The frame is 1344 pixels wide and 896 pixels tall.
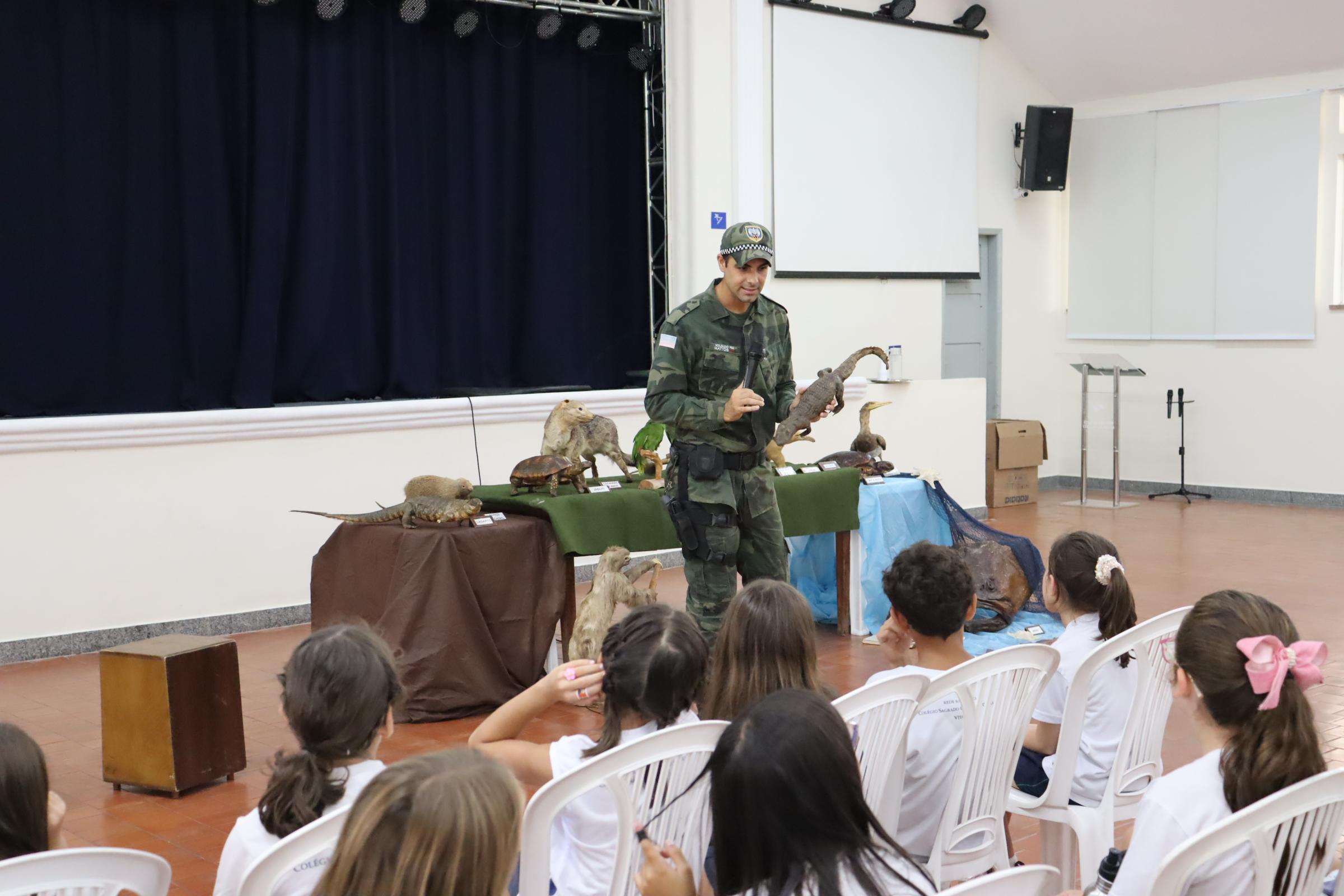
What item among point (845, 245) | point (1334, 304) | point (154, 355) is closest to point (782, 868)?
point (154, 355)

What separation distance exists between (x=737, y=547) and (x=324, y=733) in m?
2.45

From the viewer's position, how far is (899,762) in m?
2.28

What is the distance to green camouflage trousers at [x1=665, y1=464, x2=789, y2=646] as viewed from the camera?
4.36m

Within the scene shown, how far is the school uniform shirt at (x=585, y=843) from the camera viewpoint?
6.57 feet

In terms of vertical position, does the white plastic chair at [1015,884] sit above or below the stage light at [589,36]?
below

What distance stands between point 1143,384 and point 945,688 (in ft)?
30.0

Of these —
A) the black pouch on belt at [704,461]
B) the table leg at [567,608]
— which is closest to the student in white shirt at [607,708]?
the black pouch on belt at [704,461]

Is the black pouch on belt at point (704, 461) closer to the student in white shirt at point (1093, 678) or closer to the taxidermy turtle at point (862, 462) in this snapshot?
the student in white shirt at point (1093, 678)

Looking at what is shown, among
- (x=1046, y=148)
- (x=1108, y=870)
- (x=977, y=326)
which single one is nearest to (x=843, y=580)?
(x=1108, y=870)

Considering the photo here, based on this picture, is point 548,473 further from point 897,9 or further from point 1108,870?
point 897,9

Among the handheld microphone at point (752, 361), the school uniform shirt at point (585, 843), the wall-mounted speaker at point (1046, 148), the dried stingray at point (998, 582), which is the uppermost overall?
the wall-mounted speaker at point (1046, 148)

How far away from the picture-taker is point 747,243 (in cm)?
418

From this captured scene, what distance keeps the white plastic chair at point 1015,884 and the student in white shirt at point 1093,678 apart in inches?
49.8

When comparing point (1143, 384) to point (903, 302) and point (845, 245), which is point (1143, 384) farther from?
point (845, 245)
